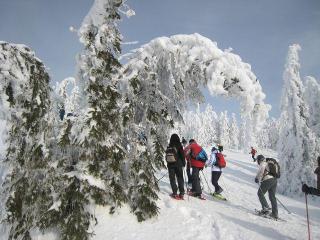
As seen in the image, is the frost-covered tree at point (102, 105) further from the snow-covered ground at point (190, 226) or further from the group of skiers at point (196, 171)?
the group of skiers at point (196, 171)

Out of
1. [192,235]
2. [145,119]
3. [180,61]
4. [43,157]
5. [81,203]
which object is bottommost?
[192,235]

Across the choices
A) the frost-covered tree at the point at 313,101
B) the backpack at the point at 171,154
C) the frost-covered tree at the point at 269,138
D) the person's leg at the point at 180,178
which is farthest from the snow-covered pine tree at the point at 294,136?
the frost-covered tree at the point at 269,138

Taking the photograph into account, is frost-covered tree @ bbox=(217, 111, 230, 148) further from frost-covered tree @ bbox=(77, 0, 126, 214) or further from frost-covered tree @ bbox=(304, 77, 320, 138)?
frost-covered tree @ bbox=(77, 0, 126, 214)

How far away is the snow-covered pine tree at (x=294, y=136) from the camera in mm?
22484

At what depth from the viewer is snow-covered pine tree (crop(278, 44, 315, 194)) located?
22.5m

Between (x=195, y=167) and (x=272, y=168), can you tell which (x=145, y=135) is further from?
(x=272, y=168)

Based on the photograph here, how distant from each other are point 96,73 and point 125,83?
842 mm

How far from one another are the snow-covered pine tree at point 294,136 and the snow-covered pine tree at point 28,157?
1858 cm


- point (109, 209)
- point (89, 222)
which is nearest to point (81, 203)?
point (89, 222)

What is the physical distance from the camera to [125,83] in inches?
332

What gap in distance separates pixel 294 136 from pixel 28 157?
67.8ft

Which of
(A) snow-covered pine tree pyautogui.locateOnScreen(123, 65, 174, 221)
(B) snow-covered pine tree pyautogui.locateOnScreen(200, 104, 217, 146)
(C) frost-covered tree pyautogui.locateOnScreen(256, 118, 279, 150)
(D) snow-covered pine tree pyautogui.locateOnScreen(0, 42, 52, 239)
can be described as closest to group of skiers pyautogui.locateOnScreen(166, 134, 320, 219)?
(A) snow-covered pine tree pyautogui.locateOnScreen(123, 65, 174, 221)

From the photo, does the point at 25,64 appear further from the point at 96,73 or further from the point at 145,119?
the point at 145,119

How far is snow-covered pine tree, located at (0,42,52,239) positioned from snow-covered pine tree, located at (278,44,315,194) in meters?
18.6
